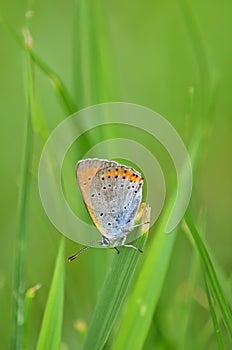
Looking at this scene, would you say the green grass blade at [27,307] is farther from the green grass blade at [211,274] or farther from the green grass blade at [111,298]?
the green grass blade at [211,274]

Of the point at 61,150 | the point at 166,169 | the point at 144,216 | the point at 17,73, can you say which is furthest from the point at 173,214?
the point at 17,73

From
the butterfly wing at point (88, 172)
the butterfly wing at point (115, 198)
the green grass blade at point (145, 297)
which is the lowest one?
the green grass blade at point (145, 297)

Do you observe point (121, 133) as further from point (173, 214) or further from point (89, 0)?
point (173, 214)

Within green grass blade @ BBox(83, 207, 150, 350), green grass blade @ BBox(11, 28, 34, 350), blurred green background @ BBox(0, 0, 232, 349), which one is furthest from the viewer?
blurred green background @ BBox(0, 0, 232, 349)

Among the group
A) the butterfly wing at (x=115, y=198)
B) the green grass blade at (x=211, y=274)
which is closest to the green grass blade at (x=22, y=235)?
the butterfly wing at (x=115, y=198)

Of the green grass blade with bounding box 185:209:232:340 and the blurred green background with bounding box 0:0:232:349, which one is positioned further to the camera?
the blurred green background with bounding box 0:0:232:349

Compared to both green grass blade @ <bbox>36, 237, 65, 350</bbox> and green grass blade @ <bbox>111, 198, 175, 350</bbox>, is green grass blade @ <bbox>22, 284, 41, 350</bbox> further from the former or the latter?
green grass blade @ <bbox>111, 198, 175, 350</bbox>

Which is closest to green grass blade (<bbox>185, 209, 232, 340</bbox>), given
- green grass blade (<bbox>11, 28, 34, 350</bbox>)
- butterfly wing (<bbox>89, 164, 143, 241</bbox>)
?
butterfly wing (<bbox>89, 164, 143, 241</bbox>)
